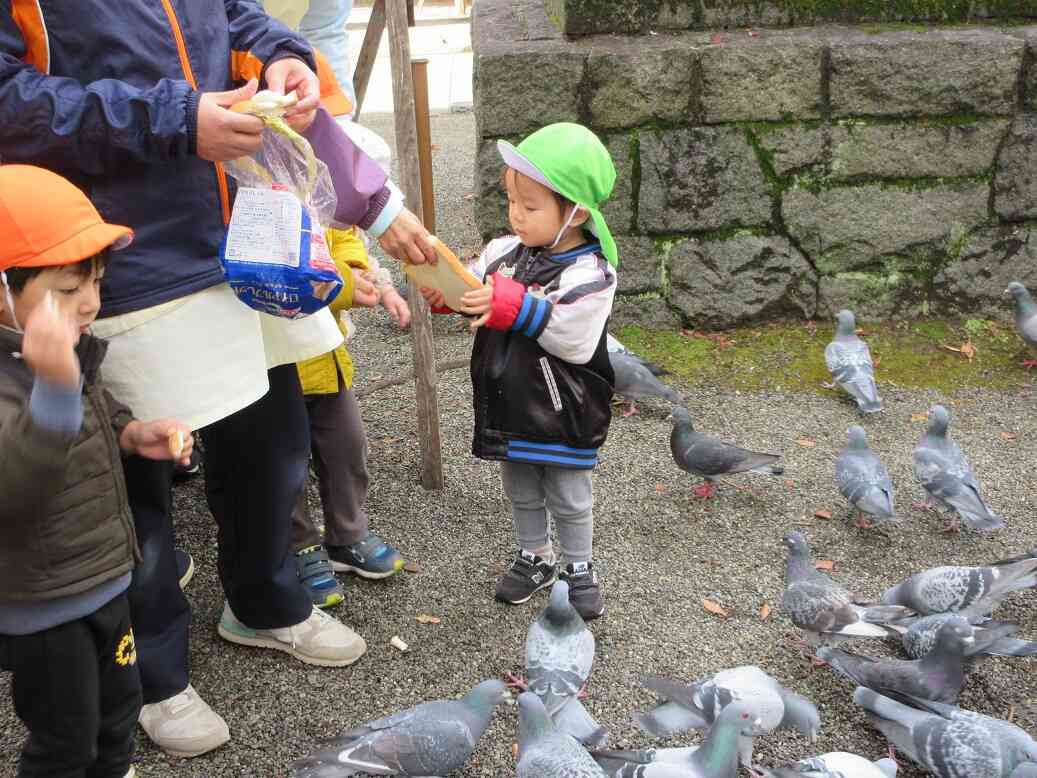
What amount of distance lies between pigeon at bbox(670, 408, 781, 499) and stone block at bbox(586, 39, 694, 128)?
178cm

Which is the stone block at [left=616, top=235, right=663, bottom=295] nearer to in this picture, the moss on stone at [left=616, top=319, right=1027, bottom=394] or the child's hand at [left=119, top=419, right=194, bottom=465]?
the moss on stone at [left=616, top=319, right=1027, bottom=394]

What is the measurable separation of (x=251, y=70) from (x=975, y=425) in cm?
366

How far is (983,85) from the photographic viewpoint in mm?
5008

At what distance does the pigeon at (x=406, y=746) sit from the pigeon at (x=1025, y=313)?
363 cm

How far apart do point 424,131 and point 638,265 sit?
4.74 feet

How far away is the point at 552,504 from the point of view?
334 centimetres

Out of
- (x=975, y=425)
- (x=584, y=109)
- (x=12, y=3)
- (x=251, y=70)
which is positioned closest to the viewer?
(x=12, y=3)

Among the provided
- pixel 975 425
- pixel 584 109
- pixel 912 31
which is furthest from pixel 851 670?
pixel 912 31

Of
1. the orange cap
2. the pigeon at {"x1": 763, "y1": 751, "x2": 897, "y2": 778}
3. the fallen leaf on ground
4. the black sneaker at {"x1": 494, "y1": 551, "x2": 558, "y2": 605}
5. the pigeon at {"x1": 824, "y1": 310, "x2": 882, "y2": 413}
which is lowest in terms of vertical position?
the fallen leaf on ground

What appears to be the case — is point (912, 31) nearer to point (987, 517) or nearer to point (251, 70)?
point (987, 517)

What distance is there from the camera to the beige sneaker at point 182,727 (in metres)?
2.77

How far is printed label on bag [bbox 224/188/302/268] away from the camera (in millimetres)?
2316

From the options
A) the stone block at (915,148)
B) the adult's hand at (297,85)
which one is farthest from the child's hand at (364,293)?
the stone block at (915,148)

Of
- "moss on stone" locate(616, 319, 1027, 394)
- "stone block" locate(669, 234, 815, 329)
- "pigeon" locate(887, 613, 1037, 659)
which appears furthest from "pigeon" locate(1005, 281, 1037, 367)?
"pigeon" locate(887, 613, 1037, 659)
